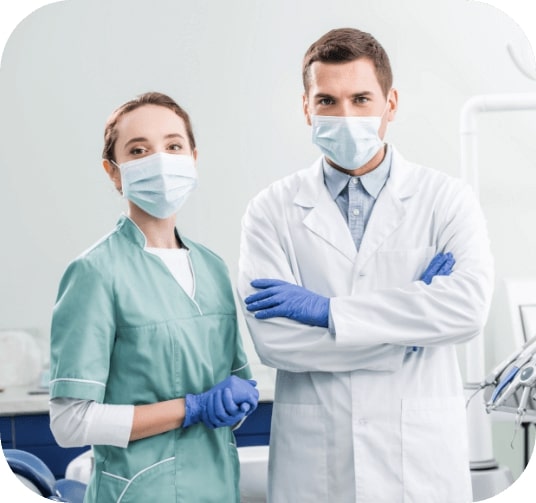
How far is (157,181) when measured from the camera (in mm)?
1628

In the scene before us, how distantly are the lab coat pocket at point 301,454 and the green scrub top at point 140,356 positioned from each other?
122 mm

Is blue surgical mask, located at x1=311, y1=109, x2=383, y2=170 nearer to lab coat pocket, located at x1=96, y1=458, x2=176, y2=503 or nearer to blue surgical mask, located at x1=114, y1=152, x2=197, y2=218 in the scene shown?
blue surgical mask, located at x1=114, y1=152, x2=197, y2=218

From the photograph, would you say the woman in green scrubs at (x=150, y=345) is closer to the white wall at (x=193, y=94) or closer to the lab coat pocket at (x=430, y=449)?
the lab coat pocket at (x=430, y=449)

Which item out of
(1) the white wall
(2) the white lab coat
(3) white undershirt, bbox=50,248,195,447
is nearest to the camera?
(3) white undershirt, bbox=50,248,195,447

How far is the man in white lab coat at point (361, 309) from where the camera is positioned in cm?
163

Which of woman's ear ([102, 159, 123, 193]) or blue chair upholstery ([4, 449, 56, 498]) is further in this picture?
blue chair upholstery ([4, 449, 56, 498])

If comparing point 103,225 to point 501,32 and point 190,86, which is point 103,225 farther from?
point 501,32

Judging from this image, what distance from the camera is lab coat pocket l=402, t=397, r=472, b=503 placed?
165 cm

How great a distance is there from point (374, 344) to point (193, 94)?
3.78ft

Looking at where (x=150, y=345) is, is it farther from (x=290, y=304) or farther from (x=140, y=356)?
(x=290, y=304)

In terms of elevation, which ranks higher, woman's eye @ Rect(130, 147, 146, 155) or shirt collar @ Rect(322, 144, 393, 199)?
woman's eye @ Rect(130, 147, 146, 155)

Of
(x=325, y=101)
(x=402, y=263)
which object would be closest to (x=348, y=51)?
(x=325, y=101)

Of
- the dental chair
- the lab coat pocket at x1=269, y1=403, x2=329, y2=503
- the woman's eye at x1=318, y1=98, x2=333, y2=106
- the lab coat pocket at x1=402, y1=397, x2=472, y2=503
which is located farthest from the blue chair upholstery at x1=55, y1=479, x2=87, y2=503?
the woman's eye at x1=318, y1=98, x2=333, y2=106

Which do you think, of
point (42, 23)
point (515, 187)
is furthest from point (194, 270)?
point (515, 187)
